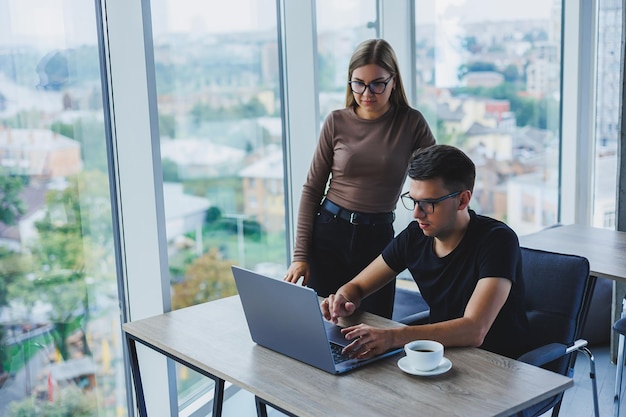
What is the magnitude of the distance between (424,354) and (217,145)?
1893 mm

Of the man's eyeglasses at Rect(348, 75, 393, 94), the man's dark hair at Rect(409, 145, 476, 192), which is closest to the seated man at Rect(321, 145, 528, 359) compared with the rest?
the man's dark hair at Rect(409, 145, 476, 192)

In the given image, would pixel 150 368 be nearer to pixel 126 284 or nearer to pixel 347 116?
pixel 126 284

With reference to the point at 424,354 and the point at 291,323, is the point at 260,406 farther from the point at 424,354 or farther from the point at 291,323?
the point at 424,354

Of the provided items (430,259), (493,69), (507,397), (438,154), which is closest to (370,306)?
(430,259)

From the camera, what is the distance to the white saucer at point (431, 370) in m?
1.76

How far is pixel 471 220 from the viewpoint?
7.07 ft

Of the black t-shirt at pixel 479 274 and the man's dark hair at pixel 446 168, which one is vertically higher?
the man's dark hair at pixel 446 168

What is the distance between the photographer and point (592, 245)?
3129 mm

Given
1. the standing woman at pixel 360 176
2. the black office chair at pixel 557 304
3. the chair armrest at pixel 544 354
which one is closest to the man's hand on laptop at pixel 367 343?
the chair armrest at pixel 544 354

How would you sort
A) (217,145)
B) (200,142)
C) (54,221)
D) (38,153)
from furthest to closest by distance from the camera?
(217,145)
(200,142)
(54,221)
(38,153)

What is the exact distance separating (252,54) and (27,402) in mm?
1920

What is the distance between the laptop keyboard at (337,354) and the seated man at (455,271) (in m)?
0.02

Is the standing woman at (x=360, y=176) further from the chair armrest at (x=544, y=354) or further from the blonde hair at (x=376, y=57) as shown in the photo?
the chair armrest at (x=544, y=354)

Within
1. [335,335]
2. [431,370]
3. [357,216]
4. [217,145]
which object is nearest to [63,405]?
[335,335]
